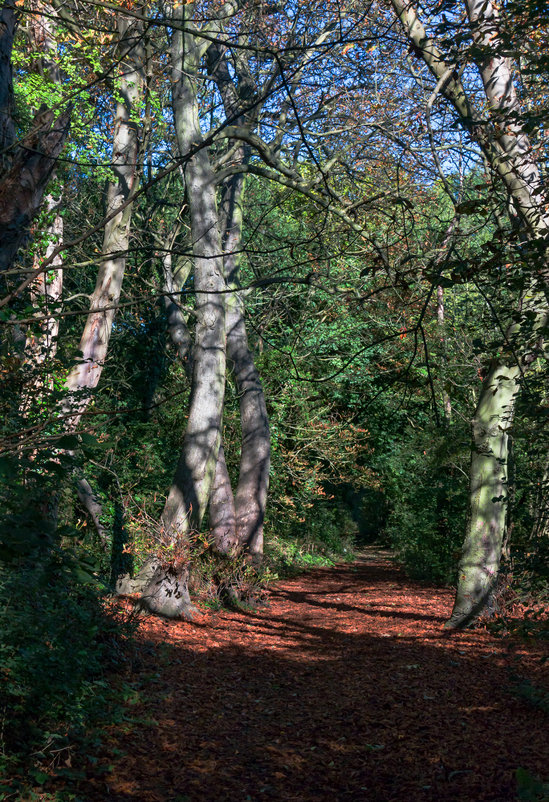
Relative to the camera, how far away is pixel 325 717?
605cm

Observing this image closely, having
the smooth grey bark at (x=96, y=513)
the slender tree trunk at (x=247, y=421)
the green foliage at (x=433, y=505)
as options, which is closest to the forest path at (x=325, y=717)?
the smooth grey bark at (x=96, y=513)

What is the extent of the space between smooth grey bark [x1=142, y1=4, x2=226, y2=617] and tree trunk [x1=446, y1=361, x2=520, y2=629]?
363cm

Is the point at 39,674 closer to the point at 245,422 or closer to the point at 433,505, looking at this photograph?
the point at 245,422

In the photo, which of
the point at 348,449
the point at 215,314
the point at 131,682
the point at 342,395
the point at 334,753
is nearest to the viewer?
the point at 334,753

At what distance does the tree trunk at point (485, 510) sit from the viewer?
8.84m

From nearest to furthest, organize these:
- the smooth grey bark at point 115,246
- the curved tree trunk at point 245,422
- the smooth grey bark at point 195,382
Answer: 1. the smooth grey bark at point 195,382
2. the smooth grey bark at point 115,246
3. the curved tree trunk at point 245,422

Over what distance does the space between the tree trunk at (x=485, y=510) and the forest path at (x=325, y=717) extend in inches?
24.0

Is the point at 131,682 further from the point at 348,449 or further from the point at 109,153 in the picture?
the point at 348,449

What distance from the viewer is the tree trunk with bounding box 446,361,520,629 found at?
884 centimetres

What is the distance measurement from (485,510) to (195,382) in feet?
14.3

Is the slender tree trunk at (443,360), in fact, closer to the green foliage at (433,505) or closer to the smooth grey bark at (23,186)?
the green foliage at (433,505)

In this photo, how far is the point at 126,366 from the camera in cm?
1619

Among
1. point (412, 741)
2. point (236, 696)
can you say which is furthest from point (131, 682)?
point (412, 741)

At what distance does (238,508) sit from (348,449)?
6.51 meters
